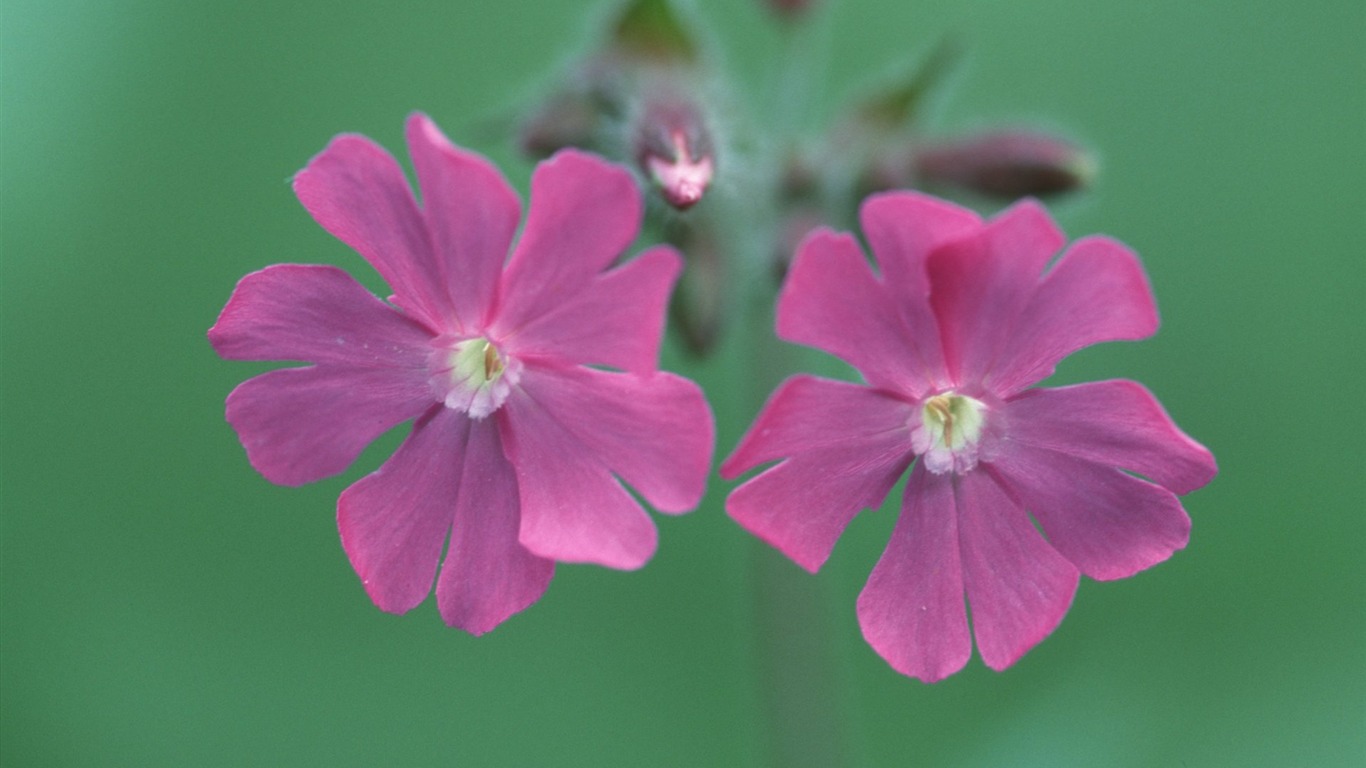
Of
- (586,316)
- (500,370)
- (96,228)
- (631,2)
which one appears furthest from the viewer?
(96,228)

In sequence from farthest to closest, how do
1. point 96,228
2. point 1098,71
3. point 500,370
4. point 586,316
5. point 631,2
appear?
point 1098,71 → point 96,228 → point 631,2 → point 500,370 → point 586,316

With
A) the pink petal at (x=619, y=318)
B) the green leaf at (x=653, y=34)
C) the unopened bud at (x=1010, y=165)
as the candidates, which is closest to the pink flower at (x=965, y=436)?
the pink petal at (x=619, y=318)

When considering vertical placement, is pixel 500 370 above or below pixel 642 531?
above

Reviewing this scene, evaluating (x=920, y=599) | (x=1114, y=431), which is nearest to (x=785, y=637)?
(x=920, y=599)

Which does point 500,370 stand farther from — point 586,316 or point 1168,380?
point 1168,380

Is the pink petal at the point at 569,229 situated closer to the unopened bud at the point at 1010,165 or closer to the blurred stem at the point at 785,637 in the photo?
the blurred stem at the point at 785,637

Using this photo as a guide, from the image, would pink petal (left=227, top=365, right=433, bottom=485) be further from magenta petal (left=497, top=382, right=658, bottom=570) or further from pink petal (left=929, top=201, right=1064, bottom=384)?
pink petal (left=929, top=201, right=1064, bottom=384)

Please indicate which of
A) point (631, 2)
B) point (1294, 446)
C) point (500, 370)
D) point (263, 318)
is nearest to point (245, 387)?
point (263, 318)
